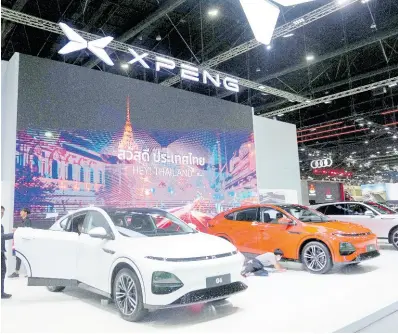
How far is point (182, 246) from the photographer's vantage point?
13.4 ft

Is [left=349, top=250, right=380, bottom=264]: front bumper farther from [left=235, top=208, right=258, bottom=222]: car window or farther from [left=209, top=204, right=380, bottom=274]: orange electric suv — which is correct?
[left=235, top=208, right=258, bottom=222]: car window

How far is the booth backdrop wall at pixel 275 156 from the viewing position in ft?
41.8

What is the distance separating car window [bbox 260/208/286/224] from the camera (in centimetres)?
691

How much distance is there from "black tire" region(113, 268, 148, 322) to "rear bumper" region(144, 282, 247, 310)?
5.4 inches

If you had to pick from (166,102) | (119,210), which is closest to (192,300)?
(119,210)

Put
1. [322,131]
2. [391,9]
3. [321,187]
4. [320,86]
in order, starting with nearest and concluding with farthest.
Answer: [391,9] < [320,86] < [322,131] < [321,187]

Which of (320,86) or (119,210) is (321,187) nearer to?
(320,86)

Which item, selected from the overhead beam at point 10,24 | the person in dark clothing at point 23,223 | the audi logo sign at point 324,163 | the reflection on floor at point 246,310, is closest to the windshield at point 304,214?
the reflection on floor at point 246,310

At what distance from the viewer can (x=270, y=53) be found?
12.9 meters

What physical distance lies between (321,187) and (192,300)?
2556 cm

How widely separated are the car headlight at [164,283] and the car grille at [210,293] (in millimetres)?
129

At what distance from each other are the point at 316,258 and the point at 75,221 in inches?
154

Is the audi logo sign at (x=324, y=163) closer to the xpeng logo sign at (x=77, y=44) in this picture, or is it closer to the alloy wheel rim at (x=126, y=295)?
the xpeng logo sign at (x=77, y=44)

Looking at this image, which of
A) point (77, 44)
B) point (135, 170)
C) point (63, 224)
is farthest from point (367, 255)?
point (77, 44)
